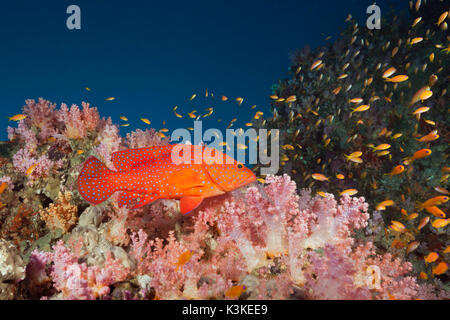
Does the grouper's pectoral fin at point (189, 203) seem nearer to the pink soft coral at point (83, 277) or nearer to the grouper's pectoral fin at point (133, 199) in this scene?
the grouper's pectoral fin at point (133, 199)

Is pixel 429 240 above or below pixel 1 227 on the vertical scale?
below

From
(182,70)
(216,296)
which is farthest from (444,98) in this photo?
(182,70)

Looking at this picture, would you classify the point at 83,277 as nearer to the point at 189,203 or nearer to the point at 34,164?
the point at 189,203

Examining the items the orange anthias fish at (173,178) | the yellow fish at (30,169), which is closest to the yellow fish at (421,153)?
the orange anthias fish at (173,178)

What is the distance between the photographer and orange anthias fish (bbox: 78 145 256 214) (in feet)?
9.77

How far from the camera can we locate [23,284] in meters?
2.56

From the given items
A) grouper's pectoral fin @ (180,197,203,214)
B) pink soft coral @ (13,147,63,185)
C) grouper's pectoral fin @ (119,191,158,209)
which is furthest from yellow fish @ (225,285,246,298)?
pink soft coral @ (13,147,63,185)

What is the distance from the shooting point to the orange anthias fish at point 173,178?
2.98 metres

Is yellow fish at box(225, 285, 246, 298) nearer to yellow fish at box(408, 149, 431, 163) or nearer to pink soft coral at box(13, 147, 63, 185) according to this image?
pink soft coral at box(13, 147, 63, 185)

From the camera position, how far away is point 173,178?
2.98 meters

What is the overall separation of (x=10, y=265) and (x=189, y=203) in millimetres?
1988

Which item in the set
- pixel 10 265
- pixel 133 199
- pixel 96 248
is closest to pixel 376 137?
pixel 133 199
